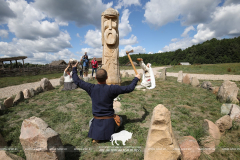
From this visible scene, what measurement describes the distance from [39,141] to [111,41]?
473 cm

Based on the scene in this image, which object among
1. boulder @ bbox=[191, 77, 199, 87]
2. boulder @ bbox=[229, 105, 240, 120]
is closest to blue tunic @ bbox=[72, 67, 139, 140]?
boulder @ bbox=[229, 105, 240, 120]

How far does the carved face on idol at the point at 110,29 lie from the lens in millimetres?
5566

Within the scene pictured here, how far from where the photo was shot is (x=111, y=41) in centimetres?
561

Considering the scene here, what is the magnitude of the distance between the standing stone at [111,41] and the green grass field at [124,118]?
1.55m

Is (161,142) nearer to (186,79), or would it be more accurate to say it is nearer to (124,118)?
(124,118)

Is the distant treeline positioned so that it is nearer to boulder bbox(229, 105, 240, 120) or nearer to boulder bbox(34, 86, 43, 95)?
boulder bbox(229, 105, 240, 120)

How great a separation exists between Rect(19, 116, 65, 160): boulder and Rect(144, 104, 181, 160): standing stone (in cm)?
126

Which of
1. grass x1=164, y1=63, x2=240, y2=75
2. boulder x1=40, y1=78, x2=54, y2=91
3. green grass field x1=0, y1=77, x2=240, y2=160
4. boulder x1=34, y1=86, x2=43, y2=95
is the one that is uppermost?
grass x1=164, y1=63, x2=240, y2=75

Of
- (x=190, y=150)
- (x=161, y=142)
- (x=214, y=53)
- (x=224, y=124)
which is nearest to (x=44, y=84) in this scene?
(x=161, y=142)

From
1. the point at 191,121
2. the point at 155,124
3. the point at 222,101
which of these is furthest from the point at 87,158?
the point at 222,101

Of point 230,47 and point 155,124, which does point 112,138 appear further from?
point 230,47

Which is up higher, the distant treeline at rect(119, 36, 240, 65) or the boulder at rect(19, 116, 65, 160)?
the distant treeline at rect(119, 36, 240, 65)

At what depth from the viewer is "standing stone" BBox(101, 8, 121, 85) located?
557 centimetres

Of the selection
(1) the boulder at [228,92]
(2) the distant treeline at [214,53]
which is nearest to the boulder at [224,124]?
(1) the boulder at [228,92]
